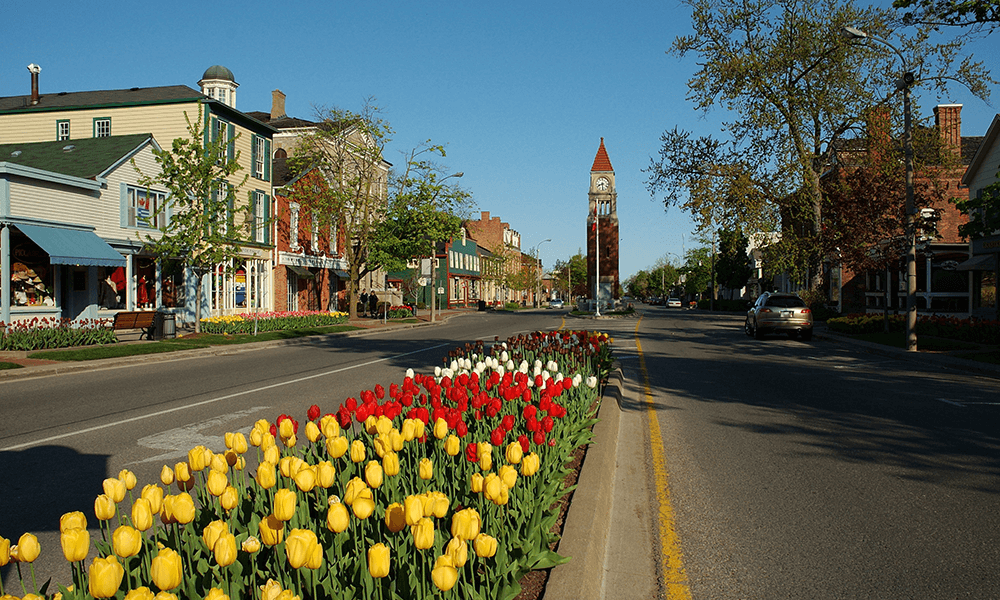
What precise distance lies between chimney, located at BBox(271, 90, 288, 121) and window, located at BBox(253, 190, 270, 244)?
685 inches

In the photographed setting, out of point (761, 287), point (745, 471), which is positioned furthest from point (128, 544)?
point (761, 287)

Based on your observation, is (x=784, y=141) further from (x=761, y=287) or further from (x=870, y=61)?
(x=761, y=287)

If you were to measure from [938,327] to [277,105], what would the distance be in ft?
145

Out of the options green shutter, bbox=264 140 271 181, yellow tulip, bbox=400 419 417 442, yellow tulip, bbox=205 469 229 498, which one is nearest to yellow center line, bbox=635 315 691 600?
yellow tulip, bbox=400 419 417 442

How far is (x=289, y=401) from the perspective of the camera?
32.3 feet

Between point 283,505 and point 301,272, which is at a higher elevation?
point 301,272

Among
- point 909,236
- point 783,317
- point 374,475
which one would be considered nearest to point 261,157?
point 783,317

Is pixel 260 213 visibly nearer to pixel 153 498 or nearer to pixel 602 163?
pixel 153 498

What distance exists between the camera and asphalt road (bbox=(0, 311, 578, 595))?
511 centimetres

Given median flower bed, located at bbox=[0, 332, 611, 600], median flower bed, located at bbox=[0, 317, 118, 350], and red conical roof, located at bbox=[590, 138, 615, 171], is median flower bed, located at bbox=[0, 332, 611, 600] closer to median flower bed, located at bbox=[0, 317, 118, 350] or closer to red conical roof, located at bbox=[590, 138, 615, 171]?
median flower bed, located at bbox=[0, 317, 118, 350]

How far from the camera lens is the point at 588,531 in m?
3.71

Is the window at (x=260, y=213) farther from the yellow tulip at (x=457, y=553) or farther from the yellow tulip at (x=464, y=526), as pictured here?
the yellow tulip at (x=457, y=553)

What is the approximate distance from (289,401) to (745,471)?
21.4 feet

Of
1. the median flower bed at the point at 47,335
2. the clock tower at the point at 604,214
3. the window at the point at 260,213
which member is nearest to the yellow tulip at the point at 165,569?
the median flower bed at the point at 47,335
